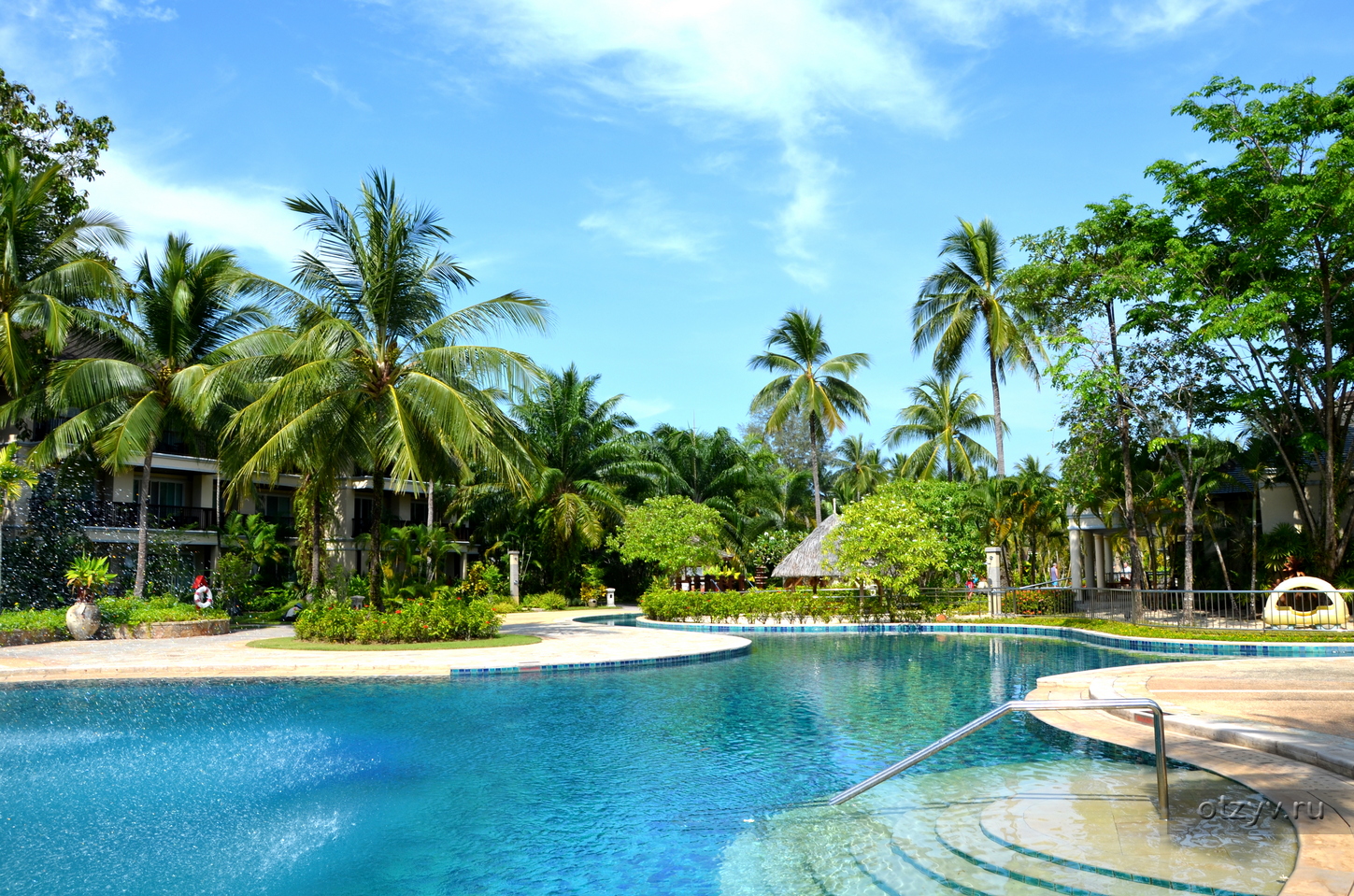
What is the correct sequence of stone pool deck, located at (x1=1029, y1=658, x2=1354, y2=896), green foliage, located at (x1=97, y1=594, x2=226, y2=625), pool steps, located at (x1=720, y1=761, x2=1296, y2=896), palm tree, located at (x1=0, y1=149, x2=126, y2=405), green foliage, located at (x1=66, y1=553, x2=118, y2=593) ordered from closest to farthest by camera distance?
pool steps, located at (x1=720, y1=761, x2=1296, y2=896), stone pool deck, located at (x1=1029, y1=658, x2=1354, y2=896), green foliage, located at (x1=66, y1=553, x2=118, y2=593), green foliage, located at (x1=97, y1=594, x2=226, y2=625), palm tree, located at (x1=0, y1=149, x2=126, y2=405)

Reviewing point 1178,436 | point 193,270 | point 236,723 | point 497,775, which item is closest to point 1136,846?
point 497,775

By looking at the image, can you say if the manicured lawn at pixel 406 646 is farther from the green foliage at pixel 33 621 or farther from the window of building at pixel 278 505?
the window of building at pixel 278 505

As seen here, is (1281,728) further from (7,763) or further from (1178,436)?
(1178,436)

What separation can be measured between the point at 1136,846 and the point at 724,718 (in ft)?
21.1

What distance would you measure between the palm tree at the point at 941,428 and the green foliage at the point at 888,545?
51.6 feet

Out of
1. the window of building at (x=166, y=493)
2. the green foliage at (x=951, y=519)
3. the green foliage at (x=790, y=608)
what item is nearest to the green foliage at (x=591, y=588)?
the green foliage at (x=790, y=608)

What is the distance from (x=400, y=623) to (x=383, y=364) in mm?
5356

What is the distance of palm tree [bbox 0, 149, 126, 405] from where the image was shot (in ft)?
71.6

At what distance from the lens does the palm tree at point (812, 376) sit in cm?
3731

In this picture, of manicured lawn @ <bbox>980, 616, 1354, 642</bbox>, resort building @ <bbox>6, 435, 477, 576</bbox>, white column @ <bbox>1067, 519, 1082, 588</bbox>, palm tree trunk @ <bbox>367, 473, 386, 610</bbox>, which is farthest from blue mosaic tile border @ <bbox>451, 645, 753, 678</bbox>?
white column @ <bbox>1067, 519, 1082, 588</bbox>

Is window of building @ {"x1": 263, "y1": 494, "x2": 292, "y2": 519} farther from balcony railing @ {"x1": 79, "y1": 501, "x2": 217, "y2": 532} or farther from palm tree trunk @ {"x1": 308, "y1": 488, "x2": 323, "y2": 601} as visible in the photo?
palm tree trunk @ {"x1": 308, "y1": 488, "x2": 323, "y2": 601}

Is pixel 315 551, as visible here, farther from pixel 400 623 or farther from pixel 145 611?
pixel 400 623

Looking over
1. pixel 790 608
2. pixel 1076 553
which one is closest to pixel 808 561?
pixel 790 608

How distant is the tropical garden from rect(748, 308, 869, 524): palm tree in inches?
194
